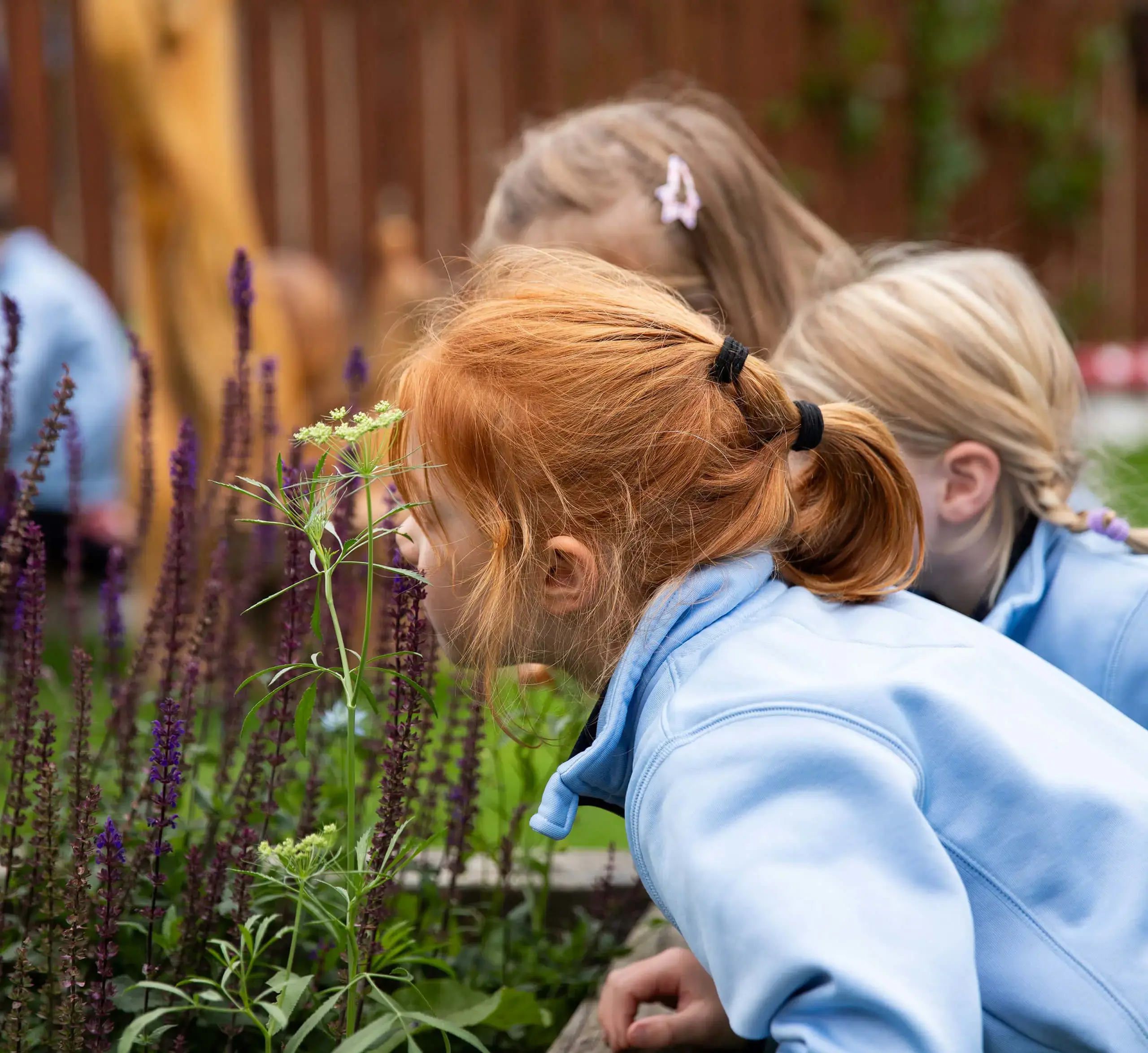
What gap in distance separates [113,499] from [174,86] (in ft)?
5.05

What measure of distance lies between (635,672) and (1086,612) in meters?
0.86

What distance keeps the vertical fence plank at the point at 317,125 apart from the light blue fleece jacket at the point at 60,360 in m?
1.17

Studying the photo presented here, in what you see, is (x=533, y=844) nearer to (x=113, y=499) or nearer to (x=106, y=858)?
(x=106, y=858)

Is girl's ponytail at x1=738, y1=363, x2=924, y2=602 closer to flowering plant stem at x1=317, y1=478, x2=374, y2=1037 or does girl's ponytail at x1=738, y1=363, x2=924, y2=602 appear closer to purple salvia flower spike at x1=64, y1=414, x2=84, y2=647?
flowering plant stem at x1=317, y1=478, x2=374, y2=1037

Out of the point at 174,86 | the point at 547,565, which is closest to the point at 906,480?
the point at 547,565

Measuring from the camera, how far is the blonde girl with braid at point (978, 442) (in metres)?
1.96

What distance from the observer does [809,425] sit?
1437 mm

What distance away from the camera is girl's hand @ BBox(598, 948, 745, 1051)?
1.50 metres

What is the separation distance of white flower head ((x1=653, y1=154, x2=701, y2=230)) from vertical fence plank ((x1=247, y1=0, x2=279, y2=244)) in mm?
3684

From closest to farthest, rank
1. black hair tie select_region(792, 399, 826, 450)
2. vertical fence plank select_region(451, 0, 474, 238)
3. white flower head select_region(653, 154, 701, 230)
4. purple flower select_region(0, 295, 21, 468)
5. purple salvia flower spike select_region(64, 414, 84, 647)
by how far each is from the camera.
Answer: black hair tie select_region(792, 399, 826, 450) → purple flower select_region(0, 295, 21, 468) → purple salvia flower spike select_region(64, 414, 84, 647) → white flower head select_region(653, 154, 701, 230) → vertical fence plank select_region(451, 0, 474, 238)

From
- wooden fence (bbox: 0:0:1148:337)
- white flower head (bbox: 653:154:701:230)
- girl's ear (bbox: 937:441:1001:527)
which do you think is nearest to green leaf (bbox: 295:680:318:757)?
girl's ear (bbox: 937:441:1001:527)

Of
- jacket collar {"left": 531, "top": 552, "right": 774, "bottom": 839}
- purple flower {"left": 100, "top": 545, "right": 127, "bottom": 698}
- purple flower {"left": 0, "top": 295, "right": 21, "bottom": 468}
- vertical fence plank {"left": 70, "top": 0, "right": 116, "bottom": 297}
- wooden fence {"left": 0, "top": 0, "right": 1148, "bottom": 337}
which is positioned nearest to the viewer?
jacket collar {"left": 531, "top": 552, "right": 774, "bottom": 839}

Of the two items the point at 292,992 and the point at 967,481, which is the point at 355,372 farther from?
the point at 967,481

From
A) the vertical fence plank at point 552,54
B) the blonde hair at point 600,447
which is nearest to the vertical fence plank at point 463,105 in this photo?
the vertical fence plank at point 552,54
